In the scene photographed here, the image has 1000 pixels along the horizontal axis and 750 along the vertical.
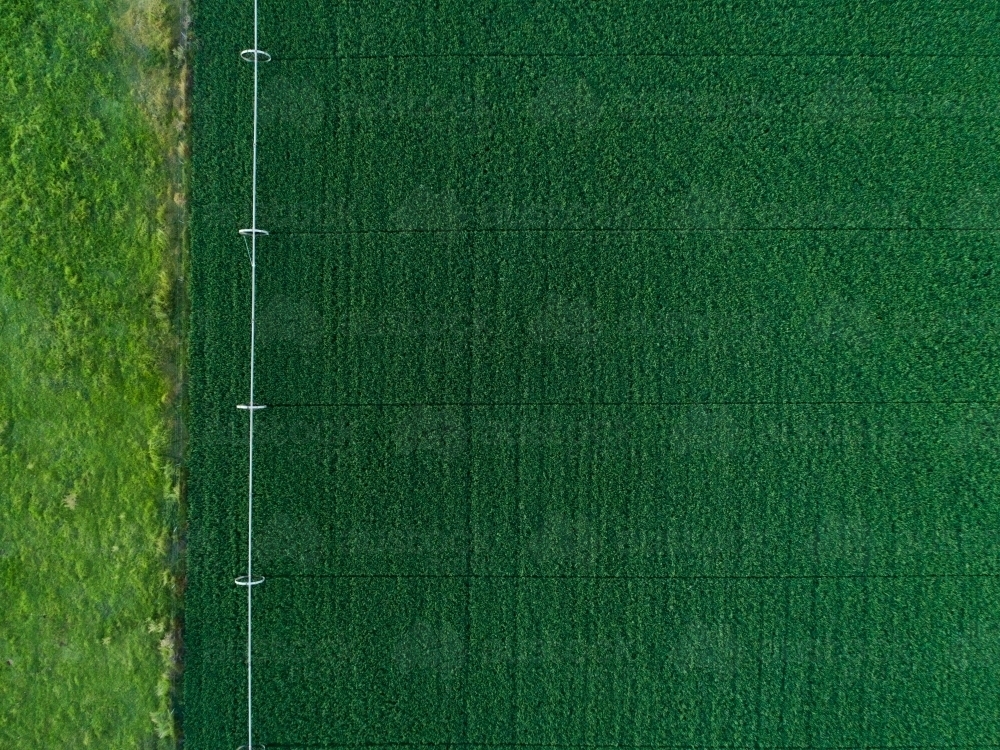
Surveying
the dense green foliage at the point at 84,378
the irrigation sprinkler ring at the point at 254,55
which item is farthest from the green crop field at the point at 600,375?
the dense green foliage at the point at 84,378

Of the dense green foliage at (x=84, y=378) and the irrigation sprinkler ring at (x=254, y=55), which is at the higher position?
the irrigation sprinkler ring at (x=254, y=55)

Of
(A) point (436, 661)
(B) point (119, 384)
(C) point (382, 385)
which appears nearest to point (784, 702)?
(A) point (436, 661)

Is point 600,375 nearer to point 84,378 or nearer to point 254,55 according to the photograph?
point 254,55

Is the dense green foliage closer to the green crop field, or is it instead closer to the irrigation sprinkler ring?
the green crop field

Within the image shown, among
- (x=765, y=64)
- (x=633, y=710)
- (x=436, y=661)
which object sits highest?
(x=765, y=64)

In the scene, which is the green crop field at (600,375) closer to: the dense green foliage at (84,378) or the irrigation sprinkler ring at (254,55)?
the irrigation sprinkler ring at (254,55)

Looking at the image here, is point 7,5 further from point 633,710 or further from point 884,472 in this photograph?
point 884,472
